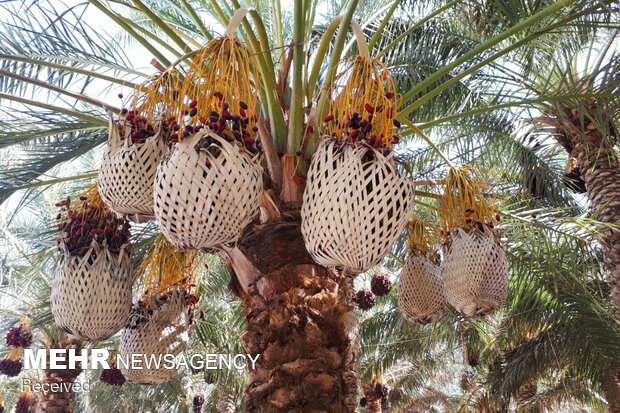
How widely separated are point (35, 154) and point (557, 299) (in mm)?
4323

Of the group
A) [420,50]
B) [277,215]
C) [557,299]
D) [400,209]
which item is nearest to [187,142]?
[400,209]

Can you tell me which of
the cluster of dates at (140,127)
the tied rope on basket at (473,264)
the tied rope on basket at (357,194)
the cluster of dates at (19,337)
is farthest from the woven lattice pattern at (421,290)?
the cluster of dates at (19,337)

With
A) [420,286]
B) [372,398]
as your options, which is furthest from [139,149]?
[372,398]

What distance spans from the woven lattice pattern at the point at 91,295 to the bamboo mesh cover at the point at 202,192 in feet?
2.39

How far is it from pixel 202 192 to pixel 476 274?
4.19 ft

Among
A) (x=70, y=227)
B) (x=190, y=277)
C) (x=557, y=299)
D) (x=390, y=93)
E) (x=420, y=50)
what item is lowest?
(x=557, y=299)

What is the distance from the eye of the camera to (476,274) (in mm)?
2330

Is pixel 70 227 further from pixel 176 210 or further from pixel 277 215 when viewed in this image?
pixel 176 210

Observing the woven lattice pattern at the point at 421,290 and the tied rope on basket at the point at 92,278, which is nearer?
the tied rope on basket at the point at 92,278

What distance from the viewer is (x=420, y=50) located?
4574 mm

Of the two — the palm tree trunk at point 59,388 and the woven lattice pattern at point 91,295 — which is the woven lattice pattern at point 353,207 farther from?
the palm tree trunk at point 59,388

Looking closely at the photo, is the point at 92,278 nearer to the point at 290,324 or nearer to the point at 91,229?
the point at 91,229

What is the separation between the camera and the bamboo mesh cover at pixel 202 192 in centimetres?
150

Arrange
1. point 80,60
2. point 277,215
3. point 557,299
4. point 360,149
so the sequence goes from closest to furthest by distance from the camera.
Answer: point 360,149, point 277,215, point 80,60, point 557,299
